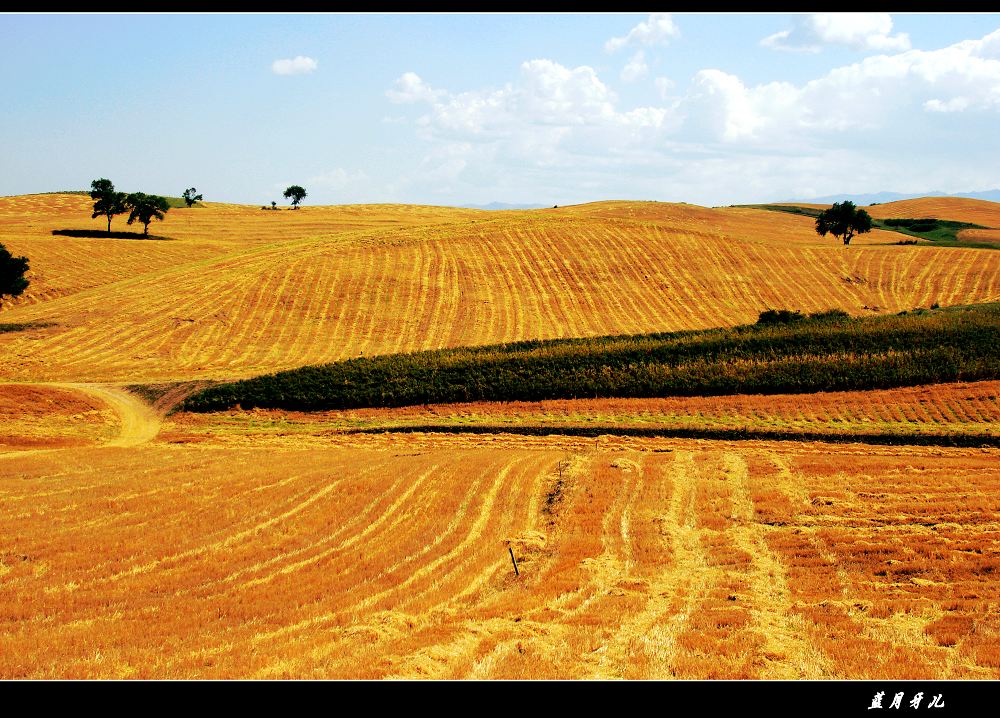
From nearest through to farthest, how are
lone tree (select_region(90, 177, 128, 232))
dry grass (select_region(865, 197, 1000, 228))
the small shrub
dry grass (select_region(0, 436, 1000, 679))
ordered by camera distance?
dry grass (select_region(0, 436, 1000, 679))
the small shrub
lone tree (select_region(90, 177, 128, 232))
dry grass (select_region(865, 197, 1000, 228))

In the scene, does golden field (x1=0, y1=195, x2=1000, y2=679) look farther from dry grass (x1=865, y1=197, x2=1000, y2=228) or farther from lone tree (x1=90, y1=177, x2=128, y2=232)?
dry grass (x1=865, y1=197, x2=1000, y2=228)

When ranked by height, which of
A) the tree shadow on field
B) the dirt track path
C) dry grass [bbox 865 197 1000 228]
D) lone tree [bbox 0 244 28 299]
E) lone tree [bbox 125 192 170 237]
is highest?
dry grass [bbox 865 197 1000 228]

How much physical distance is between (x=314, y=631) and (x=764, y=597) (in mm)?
9650

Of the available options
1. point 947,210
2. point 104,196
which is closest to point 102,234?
point 104,196

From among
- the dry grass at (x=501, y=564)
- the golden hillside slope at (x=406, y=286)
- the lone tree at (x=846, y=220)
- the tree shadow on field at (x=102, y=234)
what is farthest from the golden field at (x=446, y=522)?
the lone tree at (x=846, y=220)

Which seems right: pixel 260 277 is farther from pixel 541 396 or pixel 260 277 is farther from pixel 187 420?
pixel 541 396

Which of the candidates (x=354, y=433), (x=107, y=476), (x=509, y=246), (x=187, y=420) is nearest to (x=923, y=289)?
(x=509, y=246)

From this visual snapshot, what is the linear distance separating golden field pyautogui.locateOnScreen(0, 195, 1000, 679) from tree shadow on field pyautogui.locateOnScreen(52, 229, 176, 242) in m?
26.5

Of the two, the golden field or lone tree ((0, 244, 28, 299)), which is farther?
lone tree ((0, 244, 28, 299))

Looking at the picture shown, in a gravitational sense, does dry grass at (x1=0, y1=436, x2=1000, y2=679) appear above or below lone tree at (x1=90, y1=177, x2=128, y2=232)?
below

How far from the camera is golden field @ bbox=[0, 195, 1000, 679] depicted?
13617 millimetres

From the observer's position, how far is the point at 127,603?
1680cm

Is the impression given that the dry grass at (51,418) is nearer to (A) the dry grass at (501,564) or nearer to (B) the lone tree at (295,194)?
(A) the dry grass at (501,564)

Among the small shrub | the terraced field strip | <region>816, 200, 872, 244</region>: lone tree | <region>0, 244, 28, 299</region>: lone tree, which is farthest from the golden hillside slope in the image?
the terraced field strip
